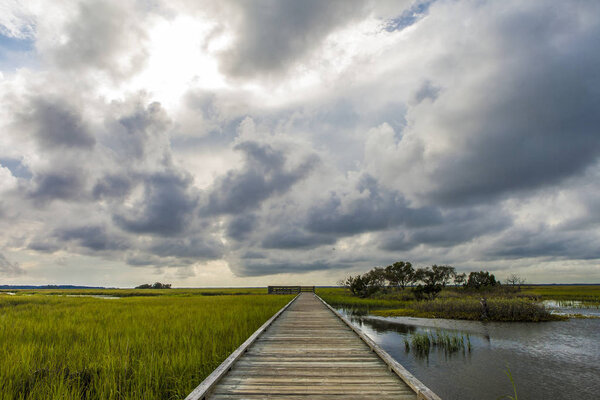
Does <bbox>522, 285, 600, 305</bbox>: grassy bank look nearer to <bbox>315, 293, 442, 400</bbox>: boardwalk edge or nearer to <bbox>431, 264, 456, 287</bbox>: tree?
<bbox>431, 264, 456, 287</bbox>: tree

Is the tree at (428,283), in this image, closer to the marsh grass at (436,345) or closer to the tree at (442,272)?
the tree at (442,272)

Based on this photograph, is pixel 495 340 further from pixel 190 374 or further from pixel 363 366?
pixel 190 374

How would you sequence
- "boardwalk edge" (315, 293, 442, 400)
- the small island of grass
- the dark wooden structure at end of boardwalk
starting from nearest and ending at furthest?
"boardwalk edge" (315, 293, 442, 400) < the small island of grass < the dark wooden structure at end of boardwalk

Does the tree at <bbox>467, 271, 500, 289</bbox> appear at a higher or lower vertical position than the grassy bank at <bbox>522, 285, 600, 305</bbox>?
higher

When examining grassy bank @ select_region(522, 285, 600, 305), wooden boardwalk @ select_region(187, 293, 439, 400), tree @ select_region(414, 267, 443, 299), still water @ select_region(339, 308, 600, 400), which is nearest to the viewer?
wooden boardwalk @ select_region(187, 293, 439, 400)

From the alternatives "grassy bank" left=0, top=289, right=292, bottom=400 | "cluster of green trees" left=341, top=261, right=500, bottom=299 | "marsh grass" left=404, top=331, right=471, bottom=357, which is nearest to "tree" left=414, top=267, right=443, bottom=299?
"cluster of green trees" left=341, top=261, right=500, bottom=299

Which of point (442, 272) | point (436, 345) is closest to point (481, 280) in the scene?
point (442, 272)

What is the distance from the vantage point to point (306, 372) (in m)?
5.22

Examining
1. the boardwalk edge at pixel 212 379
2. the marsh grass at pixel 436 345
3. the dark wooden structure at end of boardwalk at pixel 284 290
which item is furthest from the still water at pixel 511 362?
the dark wooden structure at end of boardwalk at pixel 284 290

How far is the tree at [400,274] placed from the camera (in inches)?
1737

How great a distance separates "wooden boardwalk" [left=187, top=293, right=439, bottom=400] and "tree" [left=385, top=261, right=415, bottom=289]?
3944cm

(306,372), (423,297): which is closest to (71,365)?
(306,372)

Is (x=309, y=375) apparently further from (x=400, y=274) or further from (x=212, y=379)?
(x=400, y=274)

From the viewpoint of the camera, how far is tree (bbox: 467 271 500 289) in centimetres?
4227
